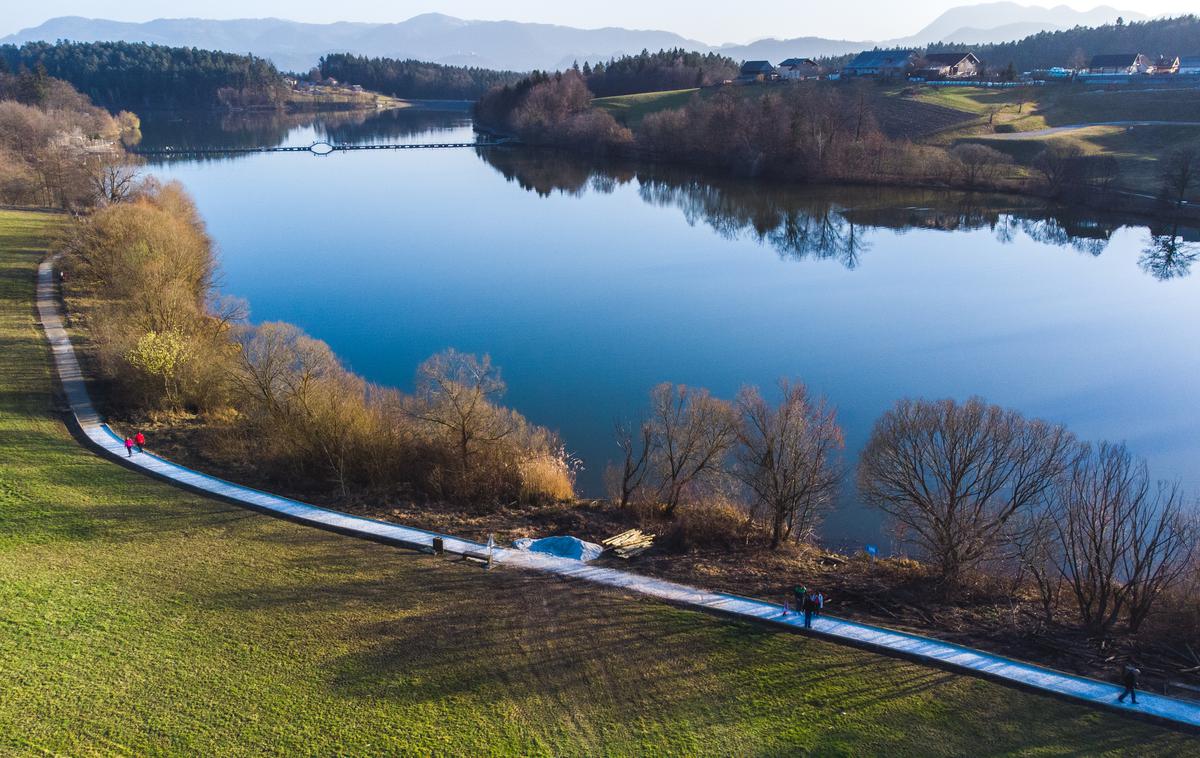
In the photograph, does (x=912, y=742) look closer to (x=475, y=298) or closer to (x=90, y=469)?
(x=90, y=469)

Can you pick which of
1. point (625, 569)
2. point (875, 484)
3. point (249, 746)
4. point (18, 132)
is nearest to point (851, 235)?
point (875, 484)

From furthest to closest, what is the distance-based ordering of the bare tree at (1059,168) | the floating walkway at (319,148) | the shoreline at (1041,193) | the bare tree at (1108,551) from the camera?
the floating walkway at (319,148) → the bare tree at (1059,168) → the shoreline at (1041,193) → the bare tree at (1108,551)

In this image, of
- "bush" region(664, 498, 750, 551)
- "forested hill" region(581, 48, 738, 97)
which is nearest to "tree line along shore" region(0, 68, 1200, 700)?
"bush" region(664, 498, 750, 551)

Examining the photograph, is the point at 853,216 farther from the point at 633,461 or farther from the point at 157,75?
the point at 157,75

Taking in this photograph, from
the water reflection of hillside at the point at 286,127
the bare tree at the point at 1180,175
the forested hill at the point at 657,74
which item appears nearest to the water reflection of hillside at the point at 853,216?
the bare tree at the point at 1180,175

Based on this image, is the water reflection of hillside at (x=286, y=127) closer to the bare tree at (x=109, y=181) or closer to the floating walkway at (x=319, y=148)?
the floating walkway at (x=319, y=148)

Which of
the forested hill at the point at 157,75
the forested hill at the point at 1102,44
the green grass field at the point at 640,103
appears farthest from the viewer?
the forested hill at the point at 157,75

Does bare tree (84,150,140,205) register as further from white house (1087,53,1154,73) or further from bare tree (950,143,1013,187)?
white house (1087,53,1154,73)
